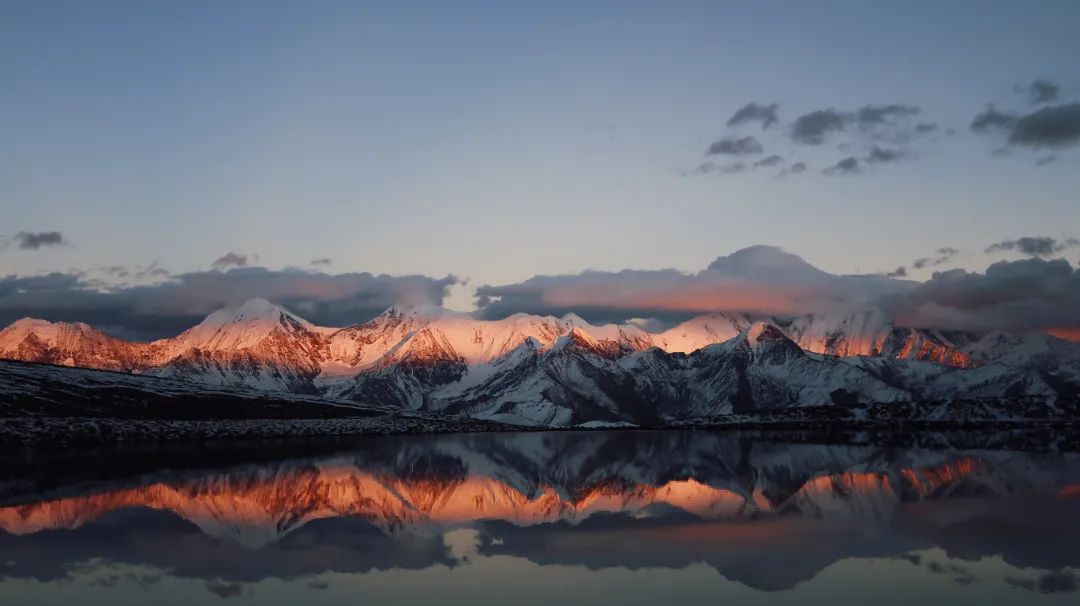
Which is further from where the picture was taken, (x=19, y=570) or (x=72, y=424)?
(x=72, y=424)

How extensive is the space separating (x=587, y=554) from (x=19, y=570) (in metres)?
20.5

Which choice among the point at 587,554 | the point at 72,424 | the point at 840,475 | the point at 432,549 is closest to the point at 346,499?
the point at 432,549

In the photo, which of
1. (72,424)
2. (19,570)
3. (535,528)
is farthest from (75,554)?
(72,424)

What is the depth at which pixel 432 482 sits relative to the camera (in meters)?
72.9

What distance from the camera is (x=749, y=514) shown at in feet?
164

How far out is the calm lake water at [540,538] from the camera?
31000 mm

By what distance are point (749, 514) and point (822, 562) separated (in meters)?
14.6

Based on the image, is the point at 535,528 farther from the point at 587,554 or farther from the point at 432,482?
the point at 432,482

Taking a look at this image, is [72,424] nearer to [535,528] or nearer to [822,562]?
[535,528]

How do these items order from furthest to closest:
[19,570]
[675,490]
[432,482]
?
[432,482]
[675,490]
[19,570]

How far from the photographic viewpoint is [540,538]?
42.4 meters

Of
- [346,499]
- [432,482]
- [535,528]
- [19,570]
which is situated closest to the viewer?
[19,570]

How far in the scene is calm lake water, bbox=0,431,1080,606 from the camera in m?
31.0

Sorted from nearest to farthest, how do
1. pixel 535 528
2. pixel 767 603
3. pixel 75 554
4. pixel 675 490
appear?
pixel 767 603, pixel 75 554, pixel 535 528, pixel 675 490
